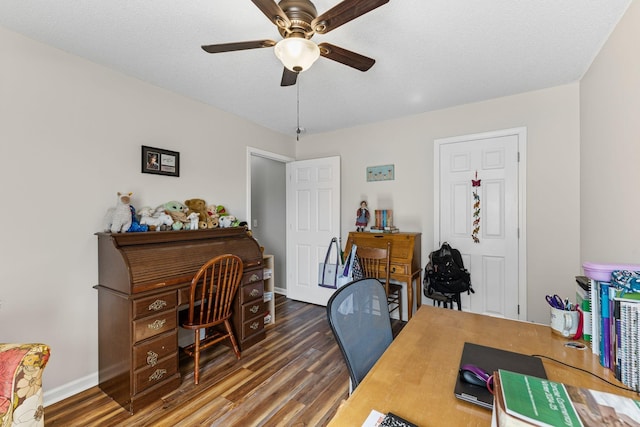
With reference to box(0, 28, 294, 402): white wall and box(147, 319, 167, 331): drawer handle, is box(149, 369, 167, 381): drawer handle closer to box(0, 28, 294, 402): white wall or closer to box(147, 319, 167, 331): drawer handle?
box(147, 319, 167, 331): drawer handle

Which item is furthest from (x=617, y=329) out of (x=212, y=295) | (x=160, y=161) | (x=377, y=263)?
(x=160, y=161)

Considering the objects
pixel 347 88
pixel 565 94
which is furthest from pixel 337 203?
pixel 565 94

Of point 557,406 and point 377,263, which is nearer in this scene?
point 557,406

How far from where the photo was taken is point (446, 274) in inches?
108

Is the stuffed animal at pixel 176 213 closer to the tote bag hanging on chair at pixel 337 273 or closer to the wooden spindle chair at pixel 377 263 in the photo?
the tote bag hanging on chair at pixel 337 273

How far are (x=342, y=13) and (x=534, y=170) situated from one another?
2.44 meters

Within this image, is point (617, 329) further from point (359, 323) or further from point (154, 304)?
point (154, 304)

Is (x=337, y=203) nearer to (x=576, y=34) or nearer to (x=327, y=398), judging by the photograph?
(x=327, y=398)

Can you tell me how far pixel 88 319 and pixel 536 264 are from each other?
3.81 m

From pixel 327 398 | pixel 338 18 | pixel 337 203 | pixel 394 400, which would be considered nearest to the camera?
pixel 394 400

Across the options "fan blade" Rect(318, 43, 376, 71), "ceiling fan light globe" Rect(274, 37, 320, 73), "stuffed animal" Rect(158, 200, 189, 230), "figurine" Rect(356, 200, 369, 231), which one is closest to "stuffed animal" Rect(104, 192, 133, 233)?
"stuffed animal" Rect(158, 200, 189, 230)

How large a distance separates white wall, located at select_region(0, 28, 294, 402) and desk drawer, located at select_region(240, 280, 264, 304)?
1.09 metres

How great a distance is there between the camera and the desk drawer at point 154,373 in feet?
6.02

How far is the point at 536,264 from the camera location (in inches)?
104
